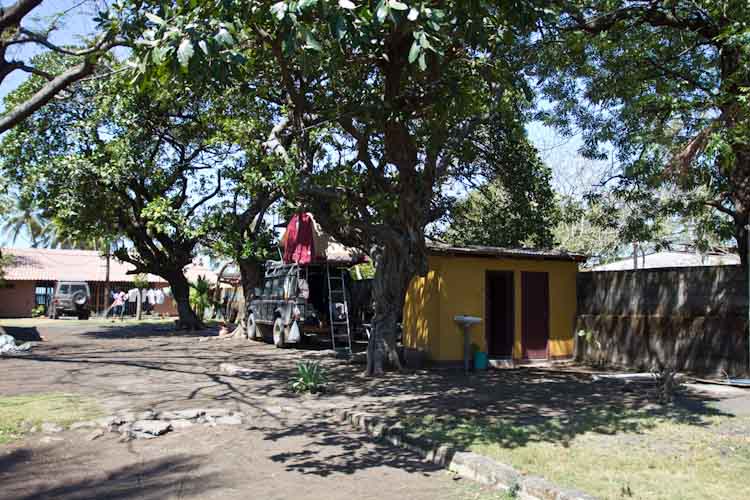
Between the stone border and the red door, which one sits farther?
the red door

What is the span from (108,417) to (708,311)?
10819mm

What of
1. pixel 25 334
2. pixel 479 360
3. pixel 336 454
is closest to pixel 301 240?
pixel 479 360

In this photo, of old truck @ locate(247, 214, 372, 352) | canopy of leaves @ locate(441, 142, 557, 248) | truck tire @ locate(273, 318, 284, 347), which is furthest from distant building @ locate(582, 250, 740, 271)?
truck tire @ locate(273, 318, 284, 347)

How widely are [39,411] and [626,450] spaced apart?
24.4 feet

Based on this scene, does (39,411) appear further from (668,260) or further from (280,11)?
(668,260)

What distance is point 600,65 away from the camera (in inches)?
547

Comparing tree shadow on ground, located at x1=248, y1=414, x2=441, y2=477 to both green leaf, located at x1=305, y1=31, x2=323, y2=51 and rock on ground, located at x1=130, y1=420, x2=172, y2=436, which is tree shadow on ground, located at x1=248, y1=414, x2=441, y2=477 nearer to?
rock on ground, located at x1=130, y1=420, x2=172, y2=436

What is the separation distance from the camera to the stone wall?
467 inches

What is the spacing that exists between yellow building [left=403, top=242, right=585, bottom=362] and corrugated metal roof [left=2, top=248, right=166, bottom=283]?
94.2 ft

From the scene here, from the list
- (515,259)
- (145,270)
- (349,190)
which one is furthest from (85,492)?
(145,270)

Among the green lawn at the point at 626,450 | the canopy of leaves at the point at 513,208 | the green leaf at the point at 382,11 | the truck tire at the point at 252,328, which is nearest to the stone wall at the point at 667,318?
the canopy of leaves at the point at 513,208

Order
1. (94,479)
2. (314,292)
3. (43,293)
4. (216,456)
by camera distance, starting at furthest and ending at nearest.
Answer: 1. (43,293)
2. (314,292)
3. (216,456)
4. (94,479)

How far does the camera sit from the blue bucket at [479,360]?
13.6 meters

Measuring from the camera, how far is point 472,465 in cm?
604
